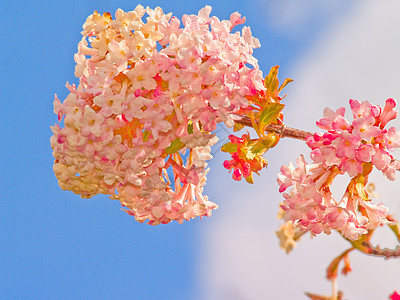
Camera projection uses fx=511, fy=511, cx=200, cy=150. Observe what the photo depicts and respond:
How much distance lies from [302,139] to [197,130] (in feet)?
1.76

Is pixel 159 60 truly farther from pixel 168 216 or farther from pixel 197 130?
pixel 168 216

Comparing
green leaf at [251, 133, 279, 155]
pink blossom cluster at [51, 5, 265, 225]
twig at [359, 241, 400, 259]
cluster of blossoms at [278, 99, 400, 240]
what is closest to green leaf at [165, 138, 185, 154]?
pink blossom cluster at [51, 5, 265, 225]

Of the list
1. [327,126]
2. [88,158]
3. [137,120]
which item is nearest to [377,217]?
[327,126]

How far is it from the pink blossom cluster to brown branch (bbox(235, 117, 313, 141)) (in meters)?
0.15

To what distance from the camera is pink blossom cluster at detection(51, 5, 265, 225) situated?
2.17 metres

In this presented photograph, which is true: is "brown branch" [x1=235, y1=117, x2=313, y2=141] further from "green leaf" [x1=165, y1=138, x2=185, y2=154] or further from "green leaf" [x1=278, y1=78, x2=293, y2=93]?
"green leaf" [x1=165, y1=138, x2=185, y2=154]

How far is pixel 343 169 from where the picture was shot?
87.7 inches

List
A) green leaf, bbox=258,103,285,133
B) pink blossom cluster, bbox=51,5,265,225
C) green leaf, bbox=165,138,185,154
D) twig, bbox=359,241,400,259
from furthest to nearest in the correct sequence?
twig, bbox=359,241,400,259, green leaf, bbox=258,103,285,133, green leaf, bbox=165,138,185,154, pink blossom cluster, bbox=51,5,265,225

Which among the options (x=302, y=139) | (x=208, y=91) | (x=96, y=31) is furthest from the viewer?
(x=302, y=139)

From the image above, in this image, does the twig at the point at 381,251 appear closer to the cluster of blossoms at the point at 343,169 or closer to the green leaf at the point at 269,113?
the cluster of blossoms at the point at 343,169

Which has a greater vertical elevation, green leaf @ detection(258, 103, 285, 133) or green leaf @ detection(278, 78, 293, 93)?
green leaf @ detection(278, 78, 293, 93)

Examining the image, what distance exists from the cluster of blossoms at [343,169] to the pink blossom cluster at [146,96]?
41 cm

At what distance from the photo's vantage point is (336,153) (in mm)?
2176

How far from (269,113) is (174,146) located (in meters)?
0.48
